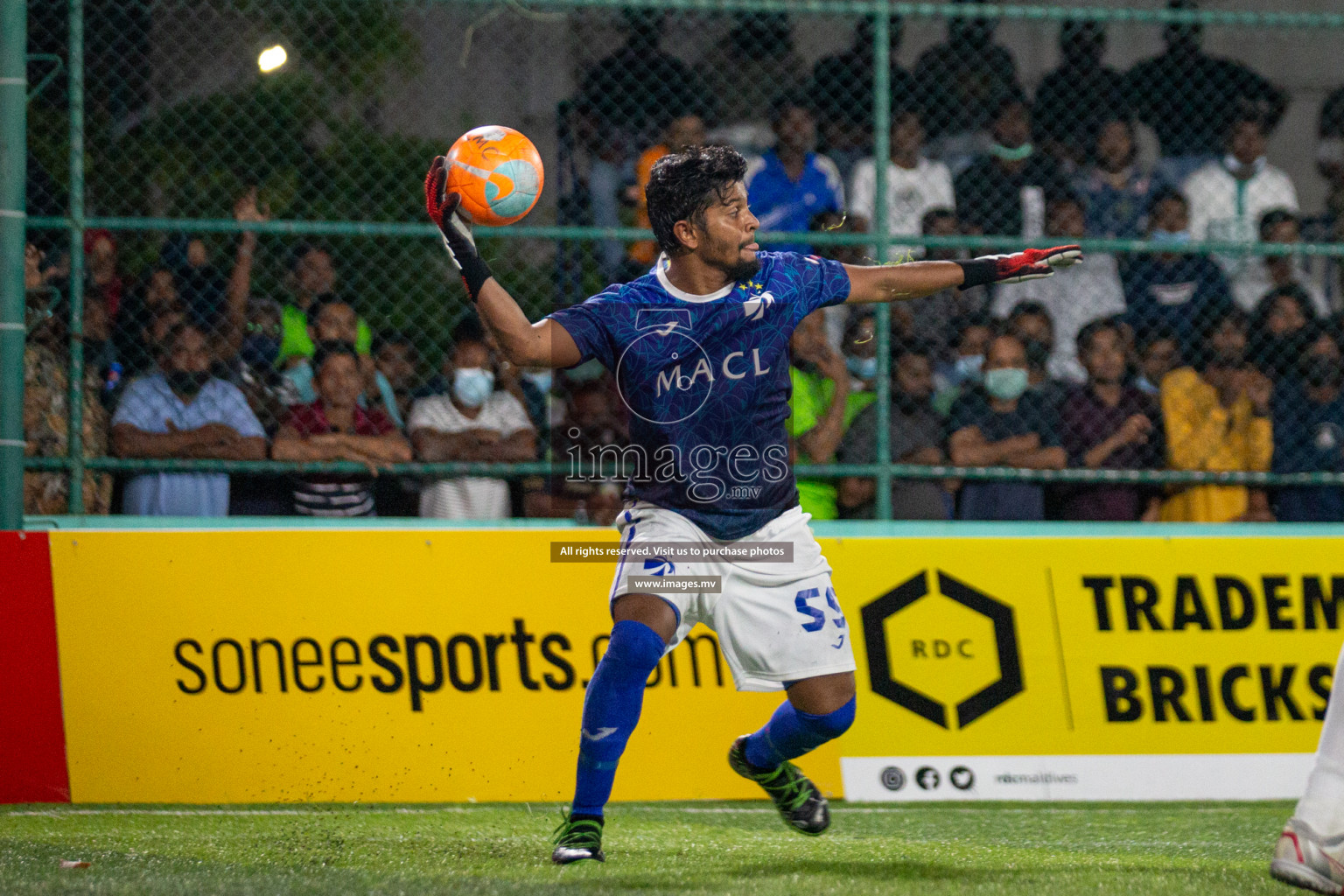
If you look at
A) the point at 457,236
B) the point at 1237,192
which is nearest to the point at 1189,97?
the point at 1237,192

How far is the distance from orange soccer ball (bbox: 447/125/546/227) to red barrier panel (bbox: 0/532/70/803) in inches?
110

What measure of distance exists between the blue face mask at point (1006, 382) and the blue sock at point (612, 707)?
3.58 metres

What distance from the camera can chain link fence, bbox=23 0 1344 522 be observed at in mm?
6598

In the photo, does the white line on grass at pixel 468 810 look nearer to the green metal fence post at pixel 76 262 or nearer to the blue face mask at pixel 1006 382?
the green metal fence post at pixel 76 262

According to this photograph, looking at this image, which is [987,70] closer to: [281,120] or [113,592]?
[281,120]

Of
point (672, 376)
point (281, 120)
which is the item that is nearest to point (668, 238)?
point (672, 376)

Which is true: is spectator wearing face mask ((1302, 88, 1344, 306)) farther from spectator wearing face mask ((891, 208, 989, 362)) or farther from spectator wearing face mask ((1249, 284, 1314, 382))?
spectator wearing face mask ((891, 208, 989, 362))

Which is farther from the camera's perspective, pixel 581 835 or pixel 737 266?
pixel 737 266

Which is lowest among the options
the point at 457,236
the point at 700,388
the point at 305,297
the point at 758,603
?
the point at 758,603

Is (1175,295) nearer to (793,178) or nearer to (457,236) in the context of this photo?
(793,178)

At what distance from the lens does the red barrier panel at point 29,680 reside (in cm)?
585

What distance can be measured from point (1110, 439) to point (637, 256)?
2.56 metres

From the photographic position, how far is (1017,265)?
15.8 feet

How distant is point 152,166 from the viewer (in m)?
7.78
